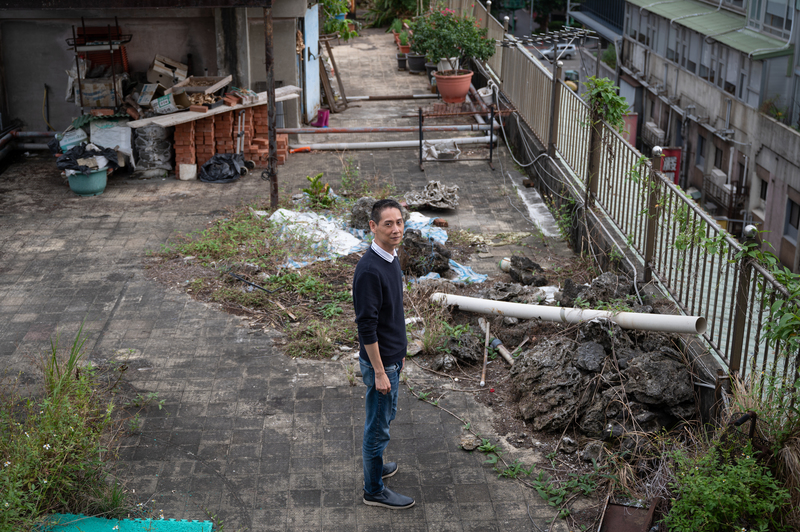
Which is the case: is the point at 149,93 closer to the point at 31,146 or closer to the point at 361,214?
the point at 31,146

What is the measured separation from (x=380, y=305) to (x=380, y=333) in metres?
0.22

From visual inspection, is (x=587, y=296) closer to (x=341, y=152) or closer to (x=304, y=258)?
(x=304, y=258)

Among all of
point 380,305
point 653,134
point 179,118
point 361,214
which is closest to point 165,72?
point 179,118

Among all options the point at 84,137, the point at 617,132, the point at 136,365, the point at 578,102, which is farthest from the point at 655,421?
the point at 84,137

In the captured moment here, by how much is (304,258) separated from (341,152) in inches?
217

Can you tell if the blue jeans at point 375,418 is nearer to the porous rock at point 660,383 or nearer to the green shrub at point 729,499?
the green shrub at point 729,499

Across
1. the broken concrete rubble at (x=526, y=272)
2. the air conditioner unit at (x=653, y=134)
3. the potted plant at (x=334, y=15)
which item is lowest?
the air conditioner unit at (x=653, y=134)

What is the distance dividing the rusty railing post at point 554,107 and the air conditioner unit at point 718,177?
91.9 ft

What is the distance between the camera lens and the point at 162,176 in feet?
40.8

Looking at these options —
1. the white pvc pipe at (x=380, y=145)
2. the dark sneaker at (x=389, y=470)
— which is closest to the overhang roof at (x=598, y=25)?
the white pvc pipe at (x=380, y=145)

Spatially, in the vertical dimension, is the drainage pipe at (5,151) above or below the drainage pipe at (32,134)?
below

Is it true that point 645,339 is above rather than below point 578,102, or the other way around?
below

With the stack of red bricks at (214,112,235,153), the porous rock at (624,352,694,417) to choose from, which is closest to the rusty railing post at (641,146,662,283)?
the porous rock at (624,352,694,417)

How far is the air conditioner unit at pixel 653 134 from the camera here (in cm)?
4328
